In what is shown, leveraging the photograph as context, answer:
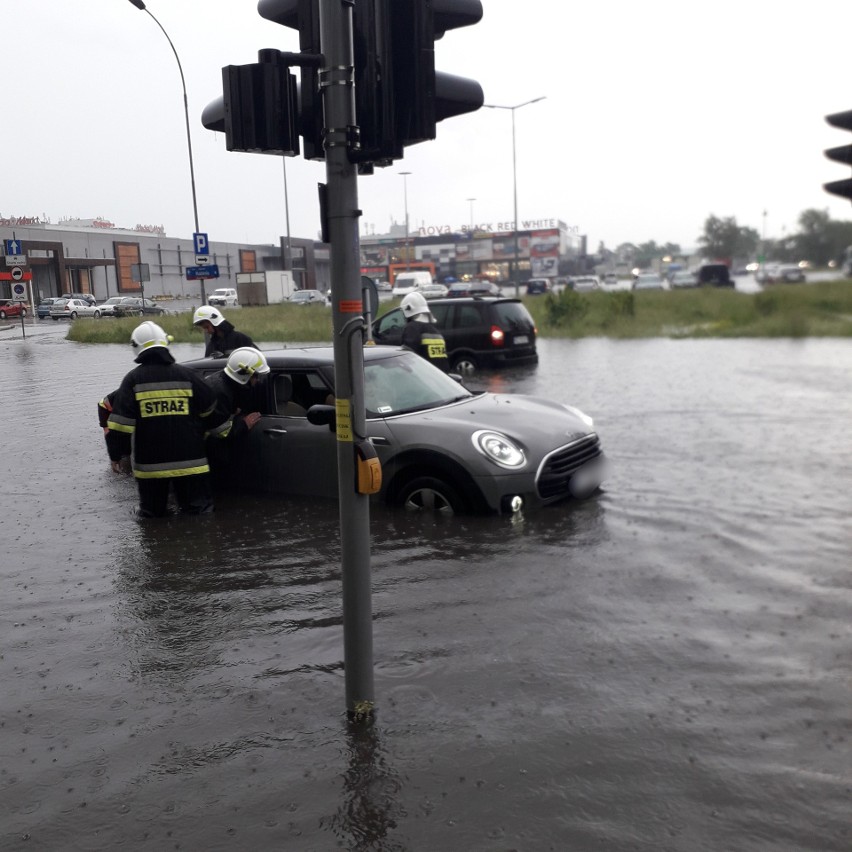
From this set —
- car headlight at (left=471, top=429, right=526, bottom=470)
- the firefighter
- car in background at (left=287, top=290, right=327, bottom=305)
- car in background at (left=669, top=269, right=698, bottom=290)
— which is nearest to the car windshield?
car headlight at (left=471, top=429, right=526, bottom=470)

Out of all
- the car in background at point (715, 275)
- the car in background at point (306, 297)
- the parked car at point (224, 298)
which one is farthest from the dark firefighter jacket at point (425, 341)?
the parked car at point (224, 298)

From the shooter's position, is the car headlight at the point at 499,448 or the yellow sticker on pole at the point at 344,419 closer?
the yellow sticker on pole at the point at 344,419

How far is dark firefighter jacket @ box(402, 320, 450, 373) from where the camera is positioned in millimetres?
11562

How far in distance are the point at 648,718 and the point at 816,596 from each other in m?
2.09

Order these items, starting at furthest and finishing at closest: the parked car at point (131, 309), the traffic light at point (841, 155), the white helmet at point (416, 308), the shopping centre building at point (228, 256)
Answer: the shopping centre building at point (228, 256)
the parked car at point (131, 309)
the white helmet at point (416, 308)
the traffic light at point (841, 155)

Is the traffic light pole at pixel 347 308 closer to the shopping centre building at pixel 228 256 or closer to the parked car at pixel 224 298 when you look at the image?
the shopping centre building at pixel 228 256

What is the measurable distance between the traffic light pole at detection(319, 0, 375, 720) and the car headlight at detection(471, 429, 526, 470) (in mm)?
3284

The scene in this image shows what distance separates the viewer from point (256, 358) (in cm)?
825

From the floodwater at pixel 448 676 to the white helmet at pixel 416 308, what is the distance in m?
3.64

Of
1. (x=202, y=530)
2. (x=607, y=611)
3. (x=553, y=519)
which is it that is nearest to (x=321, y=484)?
(x=202, y=530)

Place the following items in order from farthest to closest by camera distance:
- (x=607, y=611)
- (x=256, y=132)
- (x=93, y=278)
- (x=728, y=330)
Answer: (x=93, y=278) < (x=728, y=330) < (x=607, y=611) < (x=256, y=132)


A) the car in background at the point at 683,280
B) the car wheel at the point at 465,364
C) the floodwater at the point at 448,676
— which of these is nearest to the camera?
the floodwater at the point at 448,676

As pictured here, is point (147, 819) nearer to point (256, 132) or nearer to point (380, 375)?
point (256, 132)

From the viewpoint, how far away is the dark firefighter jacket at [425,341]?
11562 millimetres
